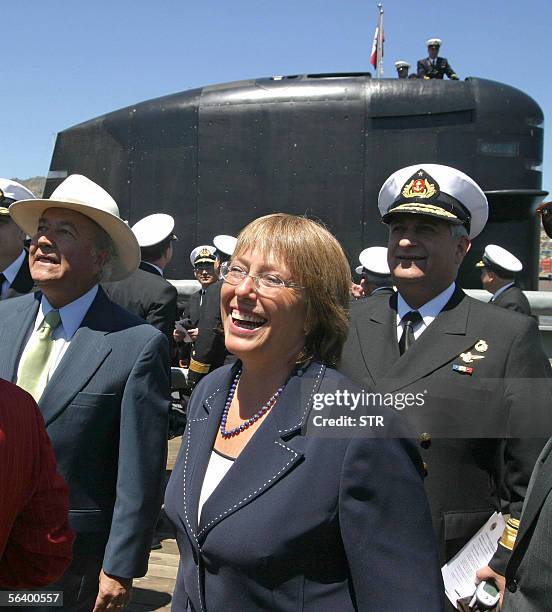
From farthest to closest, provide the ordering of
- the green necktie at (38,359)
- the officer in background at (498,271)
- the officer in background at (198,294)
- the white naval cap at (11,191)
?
the officer in background at (198,294), the officer in background at (498,271), the white naval cap at (11,191), the green necktie at (38,359)

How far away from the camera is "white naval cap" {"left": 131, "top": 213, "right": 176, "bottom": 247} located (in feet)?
19.4

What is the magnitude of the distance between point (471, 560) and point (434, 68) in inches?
301

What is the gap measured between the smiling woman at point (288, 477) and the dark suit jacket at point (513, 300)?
476 cm

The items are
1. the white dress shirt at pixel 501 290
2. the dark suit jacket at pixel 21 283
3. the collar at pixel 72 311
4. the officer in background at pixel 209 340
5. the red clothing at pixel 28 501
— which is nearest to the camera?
the red clothing at pixel 28 501

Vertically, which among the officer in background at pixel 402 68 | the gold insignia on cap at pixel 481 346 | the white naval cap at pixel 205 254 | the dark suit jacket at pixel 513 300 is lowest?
the dark suit jacket at pixel 513 300

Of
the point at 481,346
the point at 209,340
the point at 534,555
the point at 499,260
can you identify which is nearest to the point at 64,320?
the point at 481,346

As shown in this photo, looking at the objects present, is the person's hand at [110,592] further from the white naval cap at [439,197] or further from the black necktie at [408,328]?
the white naval cap at [439,197]

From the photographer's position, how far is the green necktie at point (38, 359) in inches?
105

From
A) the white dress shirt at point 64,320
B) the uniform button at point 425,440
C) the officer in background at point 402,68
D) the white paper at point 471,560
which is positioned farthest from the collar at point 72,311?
the officer in background at point 402,68

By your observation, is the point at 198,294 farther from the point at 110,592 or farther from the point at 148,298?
the point at 110,592

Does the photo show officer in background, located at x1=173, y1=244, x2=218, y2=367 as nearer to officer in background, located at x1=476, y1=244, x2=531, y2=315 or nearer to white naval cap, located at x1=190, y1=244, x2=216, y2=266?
white naval cap, located at x1=190, y1=244, x2=216, y2=266

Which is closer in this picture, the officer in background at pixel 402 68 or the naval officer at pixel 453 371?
the naval officer at pixel 453 371

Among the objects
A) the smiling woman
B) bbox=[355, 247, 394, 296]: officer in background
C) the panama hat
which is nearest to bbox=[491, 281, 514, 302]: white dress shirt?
bbox=[355, 247, 394, 296]: officer in background

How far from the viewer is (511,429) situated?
2.46m
